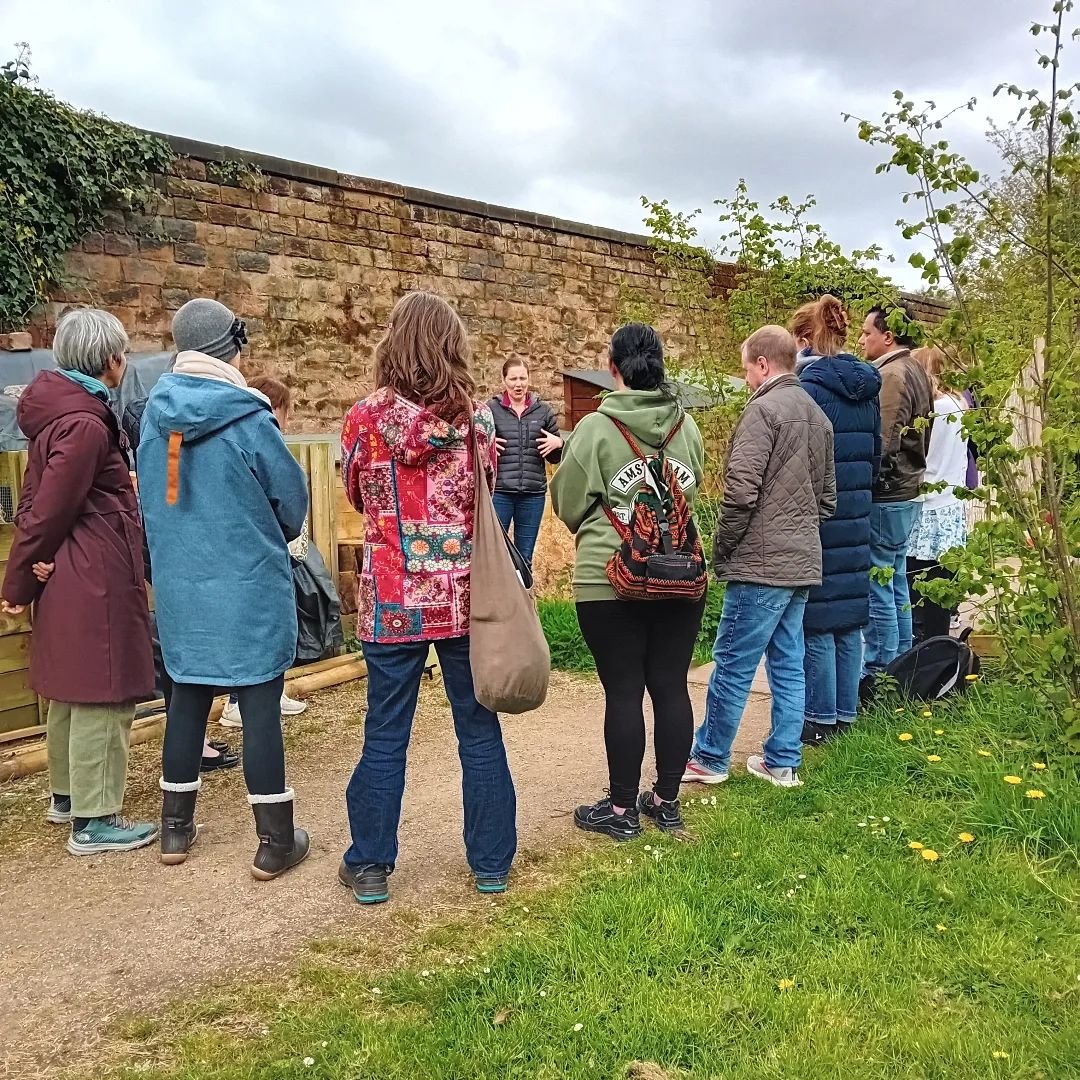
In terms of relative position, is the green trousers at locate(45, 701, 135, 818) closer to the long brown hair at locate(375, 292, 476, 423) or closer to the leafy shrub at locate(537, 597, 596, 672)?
the long brown hair at locate(375, 292, 476, 423)

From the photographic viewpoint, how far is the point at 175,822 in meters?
3.72

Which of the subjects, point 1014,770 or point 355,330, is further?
point 355,330

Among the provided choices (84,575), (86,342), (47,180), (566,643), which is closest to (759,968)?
(84,575)

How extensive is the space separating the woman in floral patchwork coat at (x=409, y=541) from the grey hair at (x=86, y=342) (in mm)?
1237

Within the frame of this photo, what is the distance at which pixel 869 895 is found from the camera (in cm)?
322

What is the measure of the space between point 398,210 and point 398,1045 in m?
9.32

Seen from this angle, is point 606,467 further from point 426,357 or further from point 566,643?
point 566,643

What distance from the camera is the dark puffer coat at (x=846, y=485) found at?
4551 mm

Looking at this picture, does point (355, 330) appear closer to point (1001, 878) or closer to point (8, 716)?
point (8, 716)

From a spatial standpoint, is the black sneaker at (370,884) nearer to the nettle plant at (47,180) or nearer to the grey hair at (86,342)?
the grey hair at (86,342)

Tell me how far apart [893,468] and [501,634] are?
2980 mm

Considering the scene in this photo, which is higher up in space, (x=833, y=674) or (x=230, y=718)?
(x=833, y=674)

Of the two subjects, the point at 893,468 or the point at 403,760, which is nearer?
the point at 403,760

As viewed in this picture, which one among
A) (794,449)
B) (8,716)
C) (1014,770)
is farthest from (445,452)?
(8,716)
